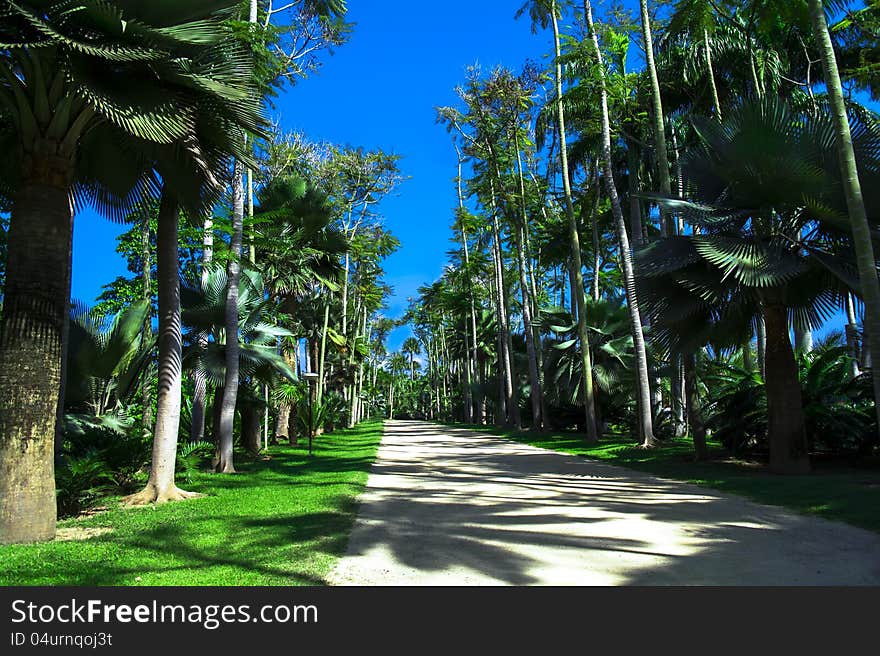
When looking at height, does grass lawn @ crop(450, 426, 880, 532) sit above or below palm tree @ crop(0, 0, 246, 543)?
below

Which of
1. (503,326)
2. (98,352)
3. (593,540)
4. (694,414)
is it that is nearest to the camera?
(593,540)

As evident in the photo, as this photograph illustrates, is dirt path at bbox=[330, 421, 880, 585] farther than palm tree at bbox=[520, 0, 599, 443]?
No

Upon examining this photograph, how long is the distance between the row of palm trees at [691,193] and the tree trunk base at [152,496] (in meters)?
8.91

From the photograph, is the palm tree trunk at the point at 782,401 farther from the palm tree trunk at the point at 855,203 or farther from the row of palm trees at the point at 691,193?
the palm tree trunk at the point at 855,203

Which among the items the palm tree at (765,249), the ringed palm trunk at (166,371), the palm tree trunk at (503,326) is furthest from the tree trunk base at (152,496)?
the palm tree trunk at (503,326)

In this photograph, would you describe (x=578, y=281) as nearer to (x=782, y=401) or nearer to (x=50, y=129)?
(x=782, y=401)

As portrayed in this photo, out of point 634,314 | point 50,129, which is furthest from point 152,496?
point 634,314

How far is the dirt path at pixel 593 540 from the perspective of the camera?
15.6 ft

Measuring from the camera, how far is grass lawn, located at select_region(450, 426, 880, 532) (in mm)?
7250

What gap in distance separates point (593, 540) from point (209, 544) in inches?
153

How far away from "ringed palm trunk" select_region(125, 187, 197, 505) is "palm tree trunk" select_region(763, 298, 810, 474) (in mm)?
10165

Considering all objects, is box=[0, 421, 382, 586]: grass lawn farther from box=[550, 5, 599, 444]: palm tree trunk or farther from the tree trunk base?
box=[550, 5, 599, 444]: palm tree trunk

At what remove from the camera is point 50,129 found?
668 cm

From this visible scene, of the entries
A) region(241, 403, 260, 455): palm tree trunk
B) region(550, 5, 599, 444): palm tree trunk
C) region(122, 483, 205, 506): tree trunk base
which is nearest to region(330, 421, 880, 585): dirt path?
region(122, 483, 205, 506): tree trunk base
